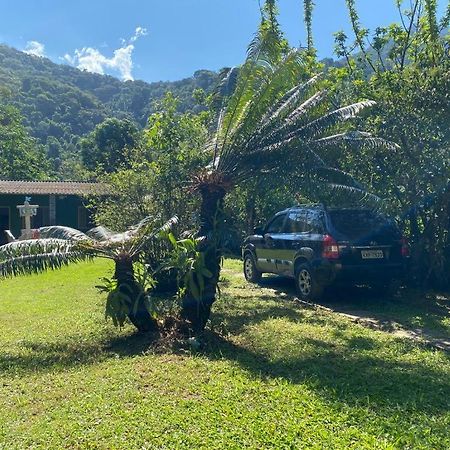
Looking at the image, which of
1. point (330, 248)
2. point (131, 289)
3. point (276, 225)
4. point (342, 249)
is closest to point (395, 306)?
point (342, 249)

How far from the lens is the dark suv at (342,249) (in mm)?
8492

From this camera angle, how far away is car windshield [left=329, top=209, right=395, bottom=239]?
8.73 metres

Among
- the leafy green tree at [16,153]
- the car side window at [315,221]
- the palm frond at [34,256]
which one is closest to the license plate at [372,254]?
the car side window at [315,221]

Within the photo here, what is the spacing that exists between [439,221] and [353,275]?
2.23 meters

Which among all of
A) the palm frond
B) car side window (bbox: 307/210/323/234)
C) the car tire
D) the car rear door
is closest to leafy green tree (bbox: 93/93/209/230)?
the car rear door

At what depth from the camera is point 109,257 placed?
649 centimetres

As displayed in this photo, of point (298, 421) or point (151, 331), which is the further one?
point (151, 331)

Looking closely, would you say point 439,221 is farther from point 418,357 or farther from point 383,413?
point 383,413

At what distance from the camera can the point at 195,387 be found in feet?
15.3

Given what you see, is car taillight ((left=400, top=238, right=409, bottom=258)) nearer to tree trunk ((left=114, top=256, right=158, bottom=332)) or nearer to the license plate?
the license plate

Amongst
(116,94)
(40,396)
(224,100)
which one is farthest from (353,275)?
(116,94)

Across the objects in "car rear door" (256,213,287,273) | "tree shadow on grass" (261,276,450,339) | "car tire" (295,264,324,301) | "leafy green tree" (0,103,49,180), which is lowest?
"tree shadow on grass" (261,276,450,339)

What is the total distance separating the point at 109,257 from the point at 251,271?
6.08m

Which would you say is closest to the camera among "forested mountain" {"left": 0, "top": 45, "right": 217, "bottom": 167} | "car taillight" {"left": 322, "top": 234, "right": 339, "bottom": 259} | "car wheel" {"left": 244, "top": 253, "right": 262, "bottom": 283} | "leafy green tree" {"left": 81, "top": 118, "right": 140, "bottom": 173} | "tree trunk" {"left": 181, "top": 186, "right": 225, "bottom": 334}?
"tree trunk" {"left": 181, "top": 186, "right": 225, "bottom": 334}
